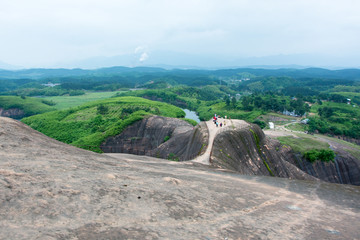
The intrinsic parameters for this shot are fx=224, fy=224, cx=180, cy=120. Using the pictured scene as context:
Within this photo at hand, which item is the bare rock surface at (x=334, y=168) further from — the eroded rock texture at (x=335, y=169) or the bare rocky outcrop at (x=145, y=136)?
the bare rocky outcrop at (x=145, y=136)

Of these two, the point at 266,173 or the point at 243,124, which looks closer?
the point at 266,173

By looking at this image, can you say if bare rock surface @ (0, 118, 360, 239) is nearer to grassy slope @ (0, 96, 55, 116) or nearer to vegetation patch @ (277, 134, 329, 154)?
Result: vegetation patch @ (277, 134, 329, 154)

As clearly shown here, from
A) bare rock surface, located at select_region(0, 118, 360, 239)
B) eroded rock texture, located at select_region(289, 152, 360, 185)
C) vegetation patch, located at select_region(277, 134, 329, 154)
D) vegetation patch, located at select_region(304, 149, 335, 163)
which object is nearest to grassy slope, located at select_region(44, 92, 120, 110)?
vegetation patch, located at select_region(277, 134, 329, 154)

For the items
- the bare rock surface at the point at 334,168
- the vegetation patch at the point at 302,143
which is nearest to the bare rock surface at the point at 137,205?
the bare rock surface at the point at 334,168

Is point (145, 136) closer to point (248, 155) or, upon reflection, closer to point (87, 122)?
point (87, 122)

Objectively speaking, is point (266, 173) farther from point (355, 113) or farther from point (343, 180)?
point (355, 113)

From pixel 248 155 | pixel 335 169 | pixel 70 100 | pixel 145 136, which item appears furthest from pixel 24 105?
pixel 335 169

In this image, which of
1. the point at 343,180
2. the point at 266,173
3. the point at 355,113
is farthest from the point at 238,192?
the point at 355,113
